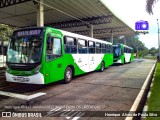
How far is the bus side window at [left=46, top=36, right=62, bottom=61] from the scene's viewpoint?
28.4ft

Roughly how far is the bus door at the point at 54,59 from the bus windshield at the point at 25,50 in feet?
1.52

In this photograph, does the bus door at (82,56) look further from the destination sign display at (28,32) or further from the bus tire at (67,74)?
the destination sign display at (28,32)

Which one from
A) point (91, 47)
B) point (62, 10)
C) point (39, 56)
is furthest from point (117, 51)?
point (39, 56)

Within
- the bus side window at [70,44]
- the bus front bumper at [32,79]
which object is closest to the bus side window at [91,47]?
the bus side window at [70,44]

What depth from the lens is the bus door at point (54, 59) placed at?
862cm

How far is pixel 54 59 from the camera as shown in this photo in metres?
9.09

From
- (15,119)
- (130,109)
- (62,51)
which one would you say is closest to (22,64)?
(62,51)

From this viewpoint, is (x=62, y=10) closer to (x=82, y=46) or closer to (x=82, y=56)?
(x=82, y=46)

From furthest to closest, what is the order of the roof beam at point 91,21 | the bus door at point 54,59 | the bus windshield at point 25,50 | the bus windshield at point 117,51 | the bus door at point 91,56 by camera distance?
1. the roof beam at point 91,21
2. the bus windshield at point 117,51
3. the bus door at point 91,56
4. the bus door at point 54,59
5. the bus windshield at point 25,50

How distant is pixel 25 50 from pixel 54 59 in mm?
1436

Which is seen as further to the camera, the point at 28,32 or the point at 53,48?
the point at 53,48

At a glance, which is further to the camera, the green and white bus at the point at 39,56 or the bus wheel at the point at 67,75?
the bus wheel at the point at 67,75

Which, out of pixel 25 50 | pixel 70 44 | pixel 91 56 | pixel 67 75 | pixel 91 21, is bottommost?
pixel 67 75

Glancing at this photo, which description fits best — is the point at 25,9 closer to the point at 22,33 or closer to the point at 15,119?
the point at 22,33
